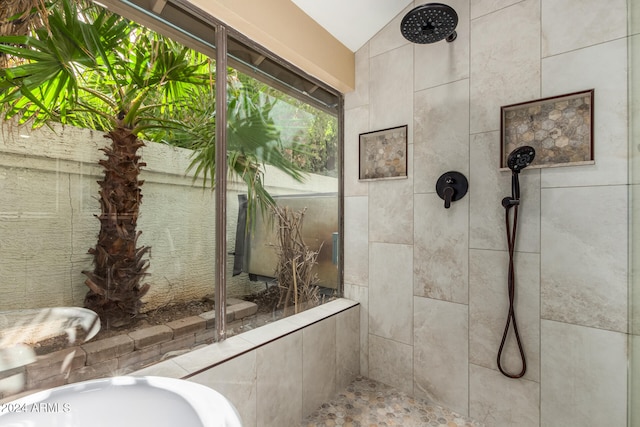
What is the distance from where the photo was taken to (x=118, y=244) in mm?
1129

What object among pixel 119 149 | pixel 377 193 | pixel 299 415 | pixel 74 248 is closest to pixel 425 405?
pixel 299 415

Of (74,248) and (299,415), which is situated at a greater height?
(74,248)

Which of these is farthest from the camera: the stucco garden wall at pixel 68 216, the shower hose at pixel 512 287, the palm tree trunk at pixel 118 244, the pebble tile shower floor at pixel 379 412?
the pebble tile shower floor at pixel 379 412

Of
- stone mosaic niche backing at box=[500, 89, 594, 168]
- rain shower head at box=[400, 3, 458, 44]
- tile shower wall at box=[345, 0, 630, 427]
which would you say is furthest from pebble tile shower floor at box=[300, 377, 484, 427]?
rain shower head at box=[400, 3, 458, 44]

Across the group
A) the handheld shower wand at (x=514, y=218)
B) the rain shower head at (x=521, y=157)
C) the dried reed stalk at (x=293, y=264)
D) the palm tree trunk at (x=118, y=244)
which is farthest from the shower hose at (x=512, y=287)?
the palm tree trunk at (x=118, y=244)

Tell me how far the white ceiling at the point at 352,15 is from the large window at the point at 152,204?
1.05 ft

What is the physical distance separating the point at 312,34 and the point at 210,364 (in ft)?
5.82

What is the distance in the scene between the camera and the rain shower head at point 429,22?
1.29 meters

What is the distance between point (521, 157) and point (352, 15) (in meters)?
1.24

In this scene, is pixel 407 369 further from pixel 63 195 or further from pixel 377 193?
pixel 63 195

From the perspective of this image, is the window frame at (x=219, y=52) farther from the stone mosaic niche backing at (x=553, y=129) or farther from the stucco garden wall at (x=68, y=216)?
the stone mosaic niche backing at (x=553, y=129)

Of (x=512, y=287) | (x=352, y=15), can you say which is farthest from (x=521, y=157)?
(x=352, y=15)

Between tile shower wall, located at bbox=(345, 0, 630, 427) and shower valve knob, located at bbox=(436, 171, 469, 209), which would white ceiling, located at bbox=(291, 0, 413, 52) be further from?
shower valve knob, located at bbox=(436, 171, 469, 209)

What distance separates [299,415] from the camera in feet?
5.29
